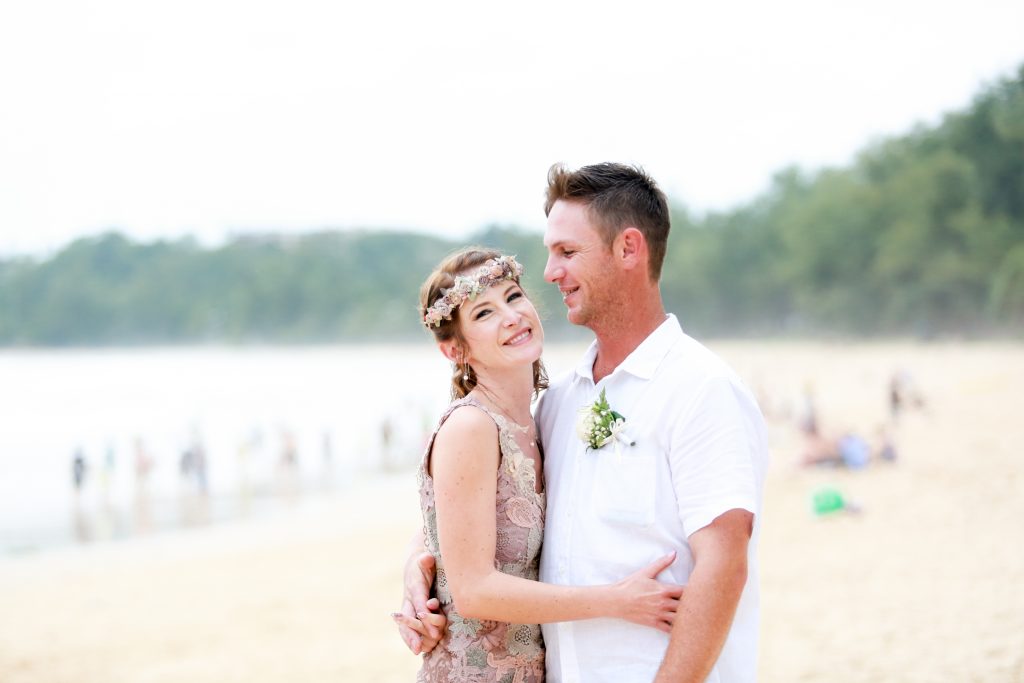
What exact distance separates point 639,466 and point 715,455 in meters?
0.23

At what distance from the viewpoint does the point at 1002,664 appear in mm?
6941

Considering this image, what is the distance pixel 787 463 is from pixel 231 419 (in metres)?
34.6

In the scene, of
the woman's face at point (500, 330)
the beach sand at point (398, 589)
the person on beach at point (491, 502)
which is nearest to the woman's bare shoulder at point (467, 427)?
the person on beach at point (491, 502)

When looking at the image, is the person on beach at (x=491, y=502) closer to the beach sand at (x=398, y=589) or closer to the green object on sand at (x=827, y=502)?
the beach sand at (x=398, y=589)

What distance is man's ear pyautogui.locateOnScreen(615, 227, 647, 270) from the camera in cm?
271

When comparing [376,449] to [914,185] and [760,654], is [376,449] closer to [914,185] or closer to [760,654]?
[760,654]

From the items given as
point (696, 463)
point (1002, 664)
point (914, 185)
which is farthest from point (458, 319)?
point (914, 185)

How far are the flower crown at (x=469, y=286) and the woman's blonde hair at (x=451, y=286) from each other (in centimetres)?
2

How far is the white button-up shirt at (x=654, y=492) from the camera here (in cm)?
238

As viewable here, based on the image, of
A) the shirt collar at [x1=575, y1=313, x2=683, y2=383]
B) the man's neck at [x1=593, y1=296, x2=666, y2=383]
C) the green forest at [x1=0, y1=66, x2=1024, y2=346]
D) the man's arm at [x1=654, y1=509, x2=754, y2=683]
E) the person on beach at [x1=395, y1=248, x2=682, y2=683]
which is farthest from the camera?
the green forest at [x1=0, y1=66, x2=1024, y2=346]

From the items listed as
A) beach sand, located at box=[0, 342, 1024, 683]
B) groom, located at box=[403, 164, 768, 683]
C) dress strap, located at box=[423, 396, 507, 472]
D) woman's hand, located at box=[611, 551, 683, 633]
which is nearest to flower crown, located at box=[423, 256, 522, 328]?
groom, located at box=[403, 164, 768, 683]

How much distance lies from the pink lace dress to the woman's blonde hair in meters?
0.21

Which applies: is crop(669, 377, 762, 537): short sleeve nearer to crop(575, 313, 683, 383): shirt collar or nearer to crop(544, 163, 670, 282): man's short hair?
crop(575, 313, 683, 383): shirt collar

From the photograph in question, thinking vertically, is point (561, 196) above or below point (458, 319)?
above
